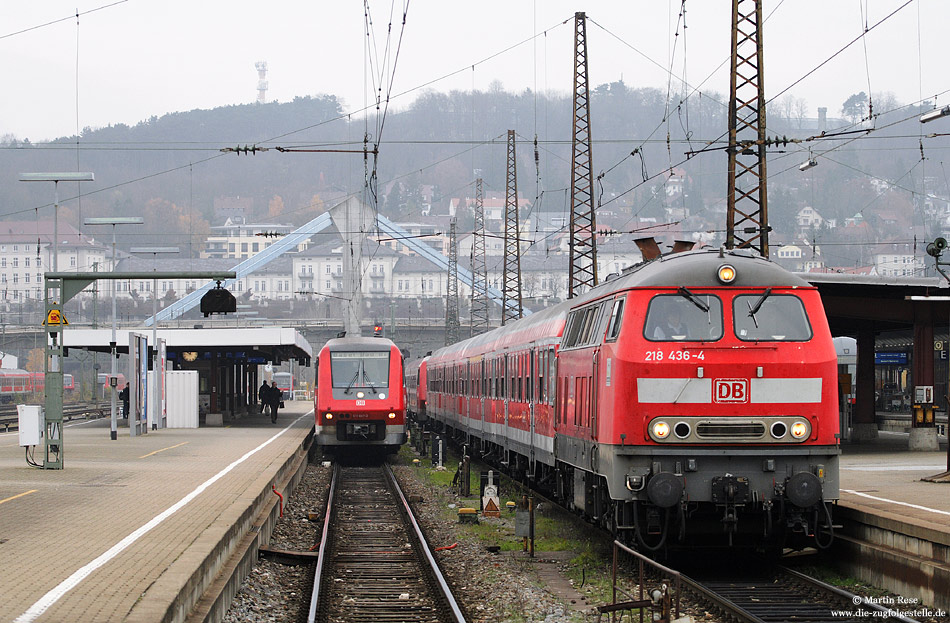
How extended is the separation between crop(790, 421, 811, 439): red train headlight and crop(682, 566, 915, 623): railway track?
57.0 inches

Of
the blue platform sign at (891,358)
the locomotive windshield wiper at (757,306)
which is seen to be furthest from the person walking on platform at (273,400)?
the locomotive windshield wiper at (757,306)

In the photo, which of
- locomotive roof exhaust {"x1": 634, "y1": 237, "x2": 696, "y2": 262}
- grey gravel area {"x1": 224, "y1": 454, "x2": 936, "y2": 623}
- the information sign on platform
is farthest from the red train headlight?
the information sign on platform

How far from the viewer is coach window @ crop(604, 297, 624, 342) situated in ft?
43.4

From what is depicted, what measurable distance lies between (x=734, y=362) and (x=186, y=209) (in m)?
169

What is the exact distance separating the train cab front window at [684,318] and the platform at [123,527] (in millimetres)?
5115

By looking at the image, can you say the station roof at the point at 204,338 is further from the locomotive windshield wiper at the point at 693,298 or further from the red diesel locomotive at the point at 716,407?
the locomotive windshield wiper at the point at 693,298

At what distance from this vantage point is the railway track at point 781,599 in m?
10.4

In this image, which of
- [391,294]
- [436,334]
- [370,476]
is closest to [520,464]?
[370,476]

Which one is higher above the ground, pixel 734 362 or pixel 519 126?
pixel 519 126

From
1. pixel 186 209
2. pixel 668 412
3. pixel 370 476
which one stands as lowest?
pixel 370 476

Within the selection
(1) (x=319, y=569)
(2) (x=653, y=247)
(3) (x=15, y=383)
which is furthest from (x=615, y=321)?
(3) (x=15, y=383)

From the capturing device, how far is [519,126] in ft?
640

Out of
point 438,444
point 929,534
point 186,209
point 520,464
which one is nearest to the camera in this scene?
point 929,534

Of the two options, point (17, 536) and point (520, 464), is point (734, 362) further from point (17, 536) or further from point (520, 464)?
point (520, 464)
